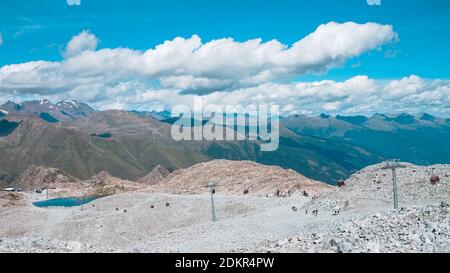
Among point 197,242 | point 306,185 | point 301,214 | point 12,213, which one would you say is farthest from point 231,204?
point 12,213

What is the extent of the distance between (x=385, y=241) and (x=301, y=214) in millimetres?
28972

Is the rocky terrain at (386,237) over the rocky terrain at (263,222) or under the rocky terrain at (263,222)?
over

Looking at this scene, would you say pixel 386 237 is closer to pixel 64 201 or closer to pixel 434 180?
pixel 434 180

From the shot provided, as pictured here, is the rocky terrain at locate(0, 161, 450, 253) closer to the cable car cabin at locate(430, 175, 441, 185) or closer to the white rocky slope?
the white rocky slope

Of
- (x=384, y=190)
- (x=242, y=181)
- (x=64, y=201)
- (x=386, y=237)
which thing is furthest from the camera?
(x=64, y=201)

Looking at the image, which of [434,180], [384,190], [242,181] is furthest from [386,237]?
[242,181]

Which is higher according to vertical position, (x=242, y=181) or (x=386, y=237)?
(x=386, y=237)

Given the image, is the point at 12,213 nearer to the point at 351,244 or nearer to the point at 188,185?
the point at 188,185

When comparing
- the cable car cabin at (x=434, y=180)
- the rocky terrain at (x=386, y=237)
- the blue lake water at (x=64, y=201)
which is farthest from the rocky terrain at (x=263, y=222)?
the blue lake water at (x=64, y=201)

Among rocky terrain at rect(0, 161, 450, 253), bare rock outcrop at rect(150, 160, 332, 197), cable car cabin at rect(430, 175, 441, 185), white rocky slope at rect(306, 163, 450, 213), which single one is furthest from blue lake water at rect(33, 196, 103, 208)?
cable car cabin at rect(430, 175, 441, 185)

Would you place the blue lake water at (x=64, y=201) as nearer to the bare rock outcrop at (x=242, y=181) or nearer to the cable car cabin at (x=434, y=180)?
the bare rock outcrop at (x=242, y=181)

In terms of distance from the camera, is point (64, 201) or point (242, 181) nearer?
point (242, 181)

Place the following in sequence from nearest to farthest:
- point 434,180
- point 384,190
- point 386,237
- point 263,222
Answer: point 386,237, point 263,222, point 434,180, point 384,190
